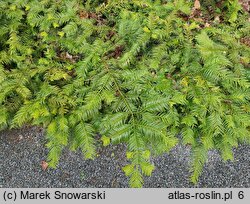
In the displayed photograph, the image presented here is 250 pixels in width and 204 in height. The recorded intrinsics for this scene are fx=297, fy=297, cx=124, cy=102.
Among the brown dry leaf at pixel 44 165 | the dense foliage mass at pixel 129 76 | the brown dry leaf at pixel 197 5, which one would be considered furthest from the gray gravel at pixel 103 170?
the brown dry leaf at pixel 197 5

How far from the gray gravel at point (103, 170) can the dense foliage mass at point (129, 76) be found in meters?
0.21

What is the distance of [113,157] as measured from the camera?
4.23 meters

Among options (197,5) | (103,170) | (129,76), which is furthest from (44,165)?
(197,5)

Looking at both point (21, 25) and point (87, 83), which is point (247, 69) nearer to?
point (87, 83)

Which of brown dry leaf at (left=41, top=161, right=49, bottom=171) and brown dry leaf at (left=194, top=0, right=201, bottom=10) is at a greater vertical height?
brown dry leaf at (left=194, top=0, right=201, bottom=10)

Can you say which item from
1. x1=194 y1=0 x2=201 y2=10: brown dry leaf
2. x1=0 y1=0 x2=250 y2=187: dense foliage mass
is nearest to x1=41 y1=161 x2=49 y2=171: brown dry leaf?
x1=0 y1=0 x2=250 y2=187: dense foliage mass

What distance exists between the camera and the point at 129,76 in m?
3.96

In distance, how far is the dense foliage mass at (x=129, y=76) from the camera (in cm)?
379

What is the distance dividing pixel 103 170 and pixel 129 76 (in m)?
1.37

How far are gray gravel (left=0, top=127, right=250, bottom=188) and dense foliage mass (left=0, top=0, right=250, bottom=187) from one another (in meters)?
0.21

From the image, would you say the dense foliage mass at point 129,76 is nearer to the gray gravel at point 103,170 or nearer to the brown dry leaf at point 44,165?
A: the gray gravel at point 103,170

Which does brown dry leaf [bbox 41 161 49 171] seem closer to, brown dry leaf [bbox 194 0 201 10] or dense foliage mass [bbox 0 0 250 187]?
dense foliage mass [bbox 0 0 250 187]

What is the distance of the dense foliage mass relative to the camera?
379 cm

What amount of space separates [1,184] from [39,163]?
1.87 ft
